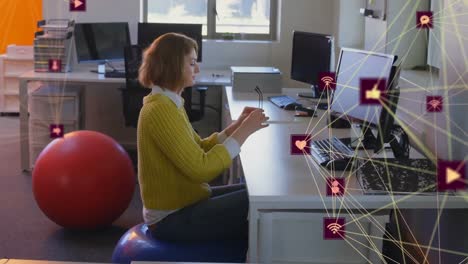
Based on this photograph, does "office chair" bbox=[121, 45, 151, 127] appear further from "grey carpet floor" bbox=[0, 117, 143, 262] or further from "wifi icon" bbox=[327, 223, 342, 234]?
"wifi icon" bbox=[327, 223, 342, 234]

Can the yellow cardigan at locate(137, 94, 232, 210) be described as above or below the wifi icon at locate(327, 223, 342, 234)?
above

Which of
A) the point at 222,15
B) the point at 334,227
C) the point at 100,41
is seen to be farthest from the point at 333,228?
the point at 222,15

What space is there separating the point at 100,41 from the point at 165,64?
3.21 meters

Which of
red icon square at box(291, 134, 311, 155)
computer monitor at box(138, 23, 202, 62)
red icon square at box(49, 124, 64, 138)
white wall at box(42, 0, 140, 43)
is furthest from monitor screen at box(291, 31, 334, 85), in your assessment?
red icon square at box(49, 124, 64, 138)

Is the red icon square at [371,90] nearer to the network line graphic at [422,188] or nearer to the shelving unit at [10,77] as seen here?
the network line graphic at [422,188]

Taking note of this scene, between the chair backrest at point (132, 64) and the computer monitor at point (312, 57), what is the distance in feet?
3.89

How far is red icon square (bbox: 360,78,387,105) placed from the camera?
87 cm

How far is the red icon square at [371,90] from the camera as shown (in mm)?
868

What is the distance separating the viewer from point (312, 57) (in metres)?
4.64

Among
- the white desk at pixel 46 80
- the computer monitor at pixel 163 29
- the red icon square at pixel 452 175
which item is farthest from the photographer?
the computer monitor at pixel 163 29

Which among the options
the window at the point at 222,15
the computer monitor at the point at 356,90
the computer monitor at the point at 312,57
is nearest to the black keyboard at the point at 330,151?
the computer monitor at the point at 356,90

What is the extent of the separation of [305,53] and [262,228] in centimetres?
267

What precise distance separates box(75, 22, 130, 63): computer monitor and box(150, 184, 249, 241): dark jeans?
10.3ft

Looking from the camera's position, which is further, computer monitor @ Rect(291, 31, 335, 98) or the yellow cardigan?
computer monitor @ Rect(291, 31, 335, 98)
